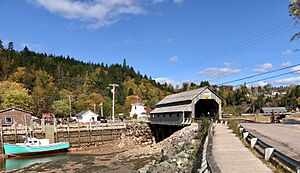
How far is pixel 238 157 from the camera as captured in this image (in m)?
12.5

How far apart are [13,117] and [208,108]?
106ft

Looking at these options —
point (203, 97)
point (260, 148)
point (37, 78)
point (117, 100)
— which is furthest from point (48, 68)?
point (260, 148)

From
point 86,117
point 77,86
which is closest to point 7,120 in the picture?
point 86,117

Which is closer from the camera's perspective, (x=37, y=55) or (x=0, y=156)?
(x=0, y=156)

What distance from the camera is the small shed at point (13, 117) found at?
50.0 m

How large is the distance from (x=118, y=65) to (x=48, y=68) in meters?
49.7

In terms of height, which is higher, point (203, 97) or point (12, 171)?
point (203, 97)

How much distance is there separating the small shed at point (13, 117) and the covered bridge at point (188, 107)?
850 inches

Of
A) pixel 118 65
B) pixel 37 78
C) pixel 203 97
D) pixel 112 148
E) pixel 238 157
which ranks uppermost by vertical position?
pixel 118 65

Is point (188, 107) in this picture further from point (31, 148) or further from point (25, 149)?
point (25, 149)

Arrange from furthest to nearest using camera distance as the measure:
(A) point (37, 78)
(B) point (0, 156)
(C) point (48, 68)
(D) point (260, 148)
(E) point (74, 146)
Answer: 1. (C) point (48, 68)
2. (A) point (37, 78)
3. (E) point (74, 146)
4. (B) point (0, 156)
5. (D) point (260, 148)

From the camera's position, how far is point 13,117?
167ft

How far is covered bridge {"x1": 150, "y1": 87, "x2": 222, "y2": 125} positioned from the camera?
40062mm

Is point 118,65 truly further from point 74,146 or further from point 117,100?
point 74,146
